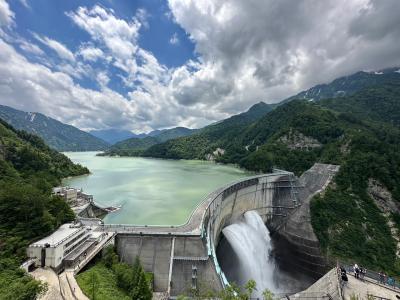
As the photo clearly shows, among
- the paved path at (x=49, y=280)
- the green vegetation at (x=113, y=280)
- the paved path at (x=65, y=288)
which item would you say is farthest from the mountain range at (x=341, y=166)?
the green vegetation at (x=113, y=280)

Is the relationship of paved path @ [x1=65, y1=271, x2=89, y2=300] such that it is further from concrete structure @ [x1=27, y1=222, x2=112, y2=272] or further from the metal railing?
the metal railing

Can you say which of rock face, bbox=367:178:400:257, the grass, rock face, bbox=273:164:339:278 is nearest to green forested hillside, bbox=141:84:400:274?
rock face, bbox=367:178:400:257

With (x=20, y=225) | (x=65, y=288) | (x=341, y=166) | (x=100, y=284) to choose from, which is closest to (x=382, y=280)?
(x=100, y=284)

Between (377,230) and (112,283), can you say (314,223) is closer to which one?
(377,230)

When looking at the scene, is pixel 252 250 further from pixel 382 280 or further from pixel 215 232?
pixel 382 280

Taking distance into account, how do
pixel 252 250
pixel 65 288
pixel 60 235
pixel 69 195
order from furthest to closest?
1. pixel 69 195
2. pixel 252 250
3. pixel 60 235
4. pixel 65 288

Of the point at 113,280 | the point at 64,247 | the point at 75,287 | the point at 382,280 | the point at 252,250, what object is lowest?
the point at 252,250
